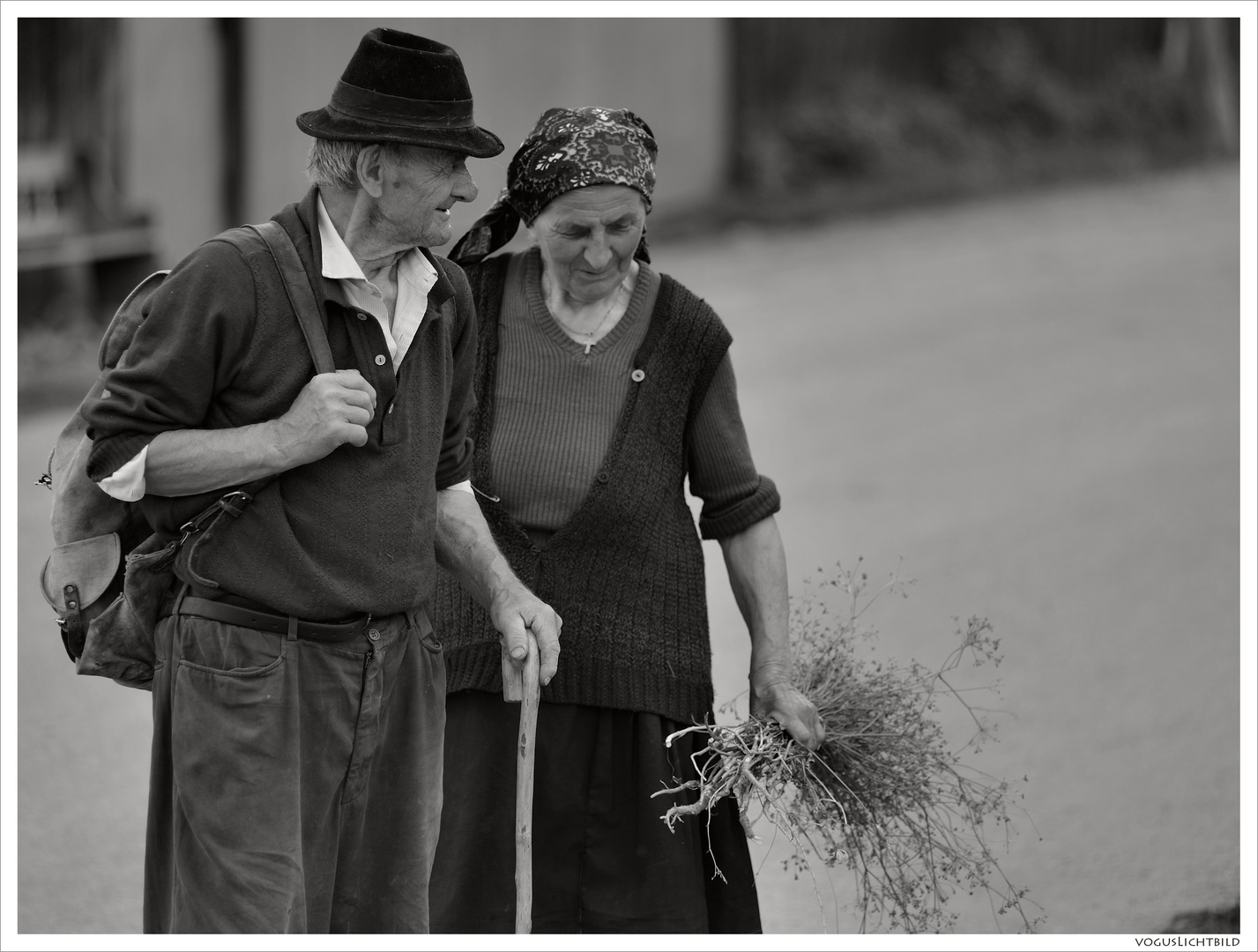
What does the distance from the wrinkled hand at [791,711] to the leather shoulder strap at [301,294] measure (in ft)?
3.50

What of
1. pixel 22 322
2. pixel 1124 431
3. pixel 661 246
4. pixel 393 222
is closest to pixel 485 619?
pixel 393 222

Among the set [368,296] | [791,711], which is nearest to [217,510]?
[368,296]

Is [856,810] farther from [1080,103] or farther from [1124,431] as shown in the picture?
[1080,103]

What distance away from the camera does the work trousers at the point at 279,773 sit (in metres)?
2.23

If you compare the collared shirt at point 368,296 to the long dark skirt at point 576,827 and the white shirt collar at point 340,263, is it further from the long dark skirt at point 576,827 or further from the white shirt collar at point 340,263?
the long dark skirt at point 576,827

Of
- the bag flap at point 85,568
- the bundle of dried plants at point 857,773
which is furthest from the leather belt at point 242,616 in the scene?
the bundle of dried plants at point 857,773

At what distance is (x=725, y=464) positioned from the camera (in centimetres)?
291

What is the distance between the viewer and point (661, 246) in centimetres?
1047

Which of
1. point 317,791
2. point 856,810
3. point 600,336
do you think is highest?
point 600,336

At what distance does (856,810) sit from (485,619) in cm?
78

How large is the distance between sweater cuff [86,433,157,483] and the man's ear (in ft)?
1.53

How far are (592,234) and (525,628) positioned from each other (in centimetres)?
71

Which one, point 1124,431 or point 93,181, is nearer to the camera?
point 1124,431

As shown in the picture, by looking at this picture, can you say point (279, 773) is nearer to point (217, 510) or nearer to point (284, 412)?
point (217, 510)
